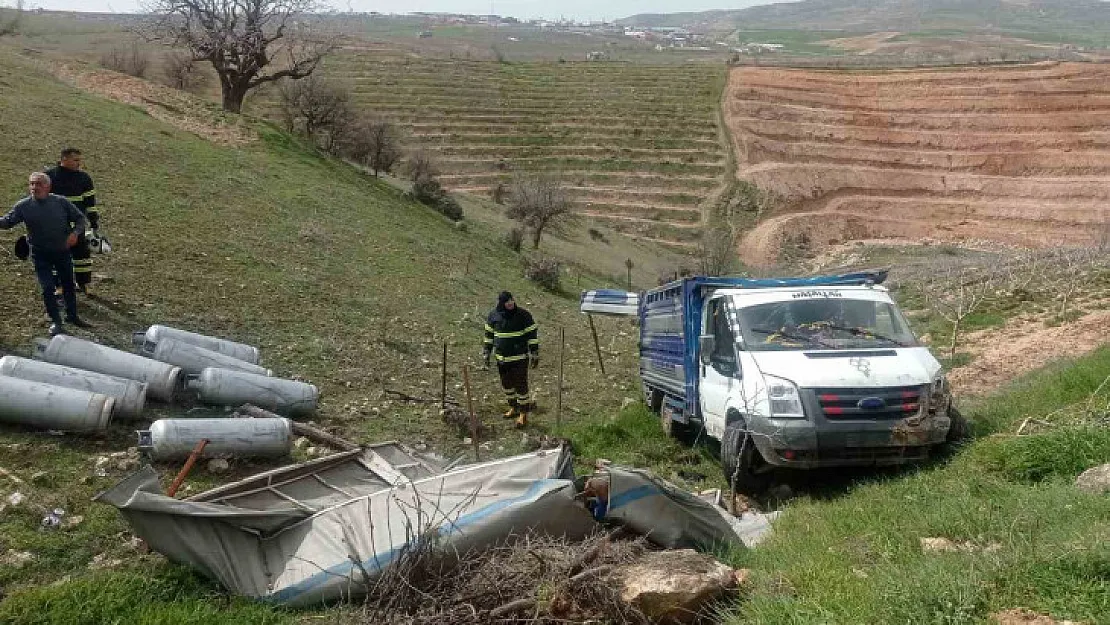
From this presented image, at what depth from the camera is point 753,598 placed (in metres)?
4.94

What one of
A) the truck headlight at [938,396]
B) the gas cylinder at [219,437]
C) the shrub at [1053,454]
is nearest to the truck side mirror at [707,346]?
the truck headlight at [938,396]

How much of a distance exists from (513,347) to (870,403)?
481cm

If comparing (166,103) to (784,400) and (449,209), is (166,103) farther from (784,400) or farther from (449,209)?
(784,400)

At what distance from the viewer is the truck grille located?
25.6 feet

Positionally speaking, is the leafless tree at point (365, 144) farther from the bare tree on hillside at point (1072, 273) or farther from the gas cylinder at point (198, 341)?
the gas cylinder at point (198, 341)

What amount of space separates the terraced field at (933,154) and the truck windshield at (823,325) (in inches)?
1509

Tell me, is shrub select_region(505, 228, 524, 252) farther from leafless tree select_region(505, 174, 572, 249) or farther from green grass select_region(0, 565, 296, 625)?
green grass select_region(0, 565, 296, 625)

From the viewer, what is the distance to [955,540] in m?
5.30

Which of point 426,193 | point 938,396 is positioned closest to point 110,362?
point 938,396

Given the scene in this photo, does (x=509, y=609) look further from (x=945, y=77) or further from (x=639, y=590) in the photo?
(x=945, y=77)

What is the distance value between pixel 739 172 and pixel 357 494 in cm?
5135

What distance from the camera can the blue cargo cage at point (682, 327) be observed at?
32.2ft

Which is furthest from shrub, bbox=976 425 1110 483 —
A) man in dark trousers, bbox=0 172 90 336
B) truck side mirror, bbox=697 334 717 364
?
man in dark trousers, bbox=0 172 90 336

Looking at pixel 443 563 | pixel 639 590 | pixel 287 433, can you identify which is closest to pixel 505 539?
pixel 443 563
